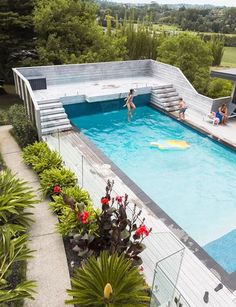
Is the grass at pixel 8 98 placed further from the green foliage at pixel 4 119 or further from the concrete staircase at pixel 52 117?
the concrete staircase at pixel 52 117

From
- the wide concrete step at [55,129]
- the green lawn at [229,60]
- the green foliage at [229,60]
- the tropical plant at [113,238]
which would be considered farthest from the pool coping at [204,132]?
the green foliage at [229,60]

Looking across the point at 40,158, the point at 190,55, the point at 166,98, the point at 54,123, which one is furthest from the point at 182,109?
the point at 40,158

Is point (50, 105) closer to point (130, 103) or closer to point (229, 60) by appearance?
point (130, 103)

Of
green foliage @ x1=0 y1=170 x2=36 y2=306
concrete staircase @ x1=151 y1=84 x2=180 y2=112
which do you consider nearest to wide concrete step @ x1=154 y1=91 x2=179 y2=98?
concrete staircase @ x1=151 y1=84 x2=180 y2=112

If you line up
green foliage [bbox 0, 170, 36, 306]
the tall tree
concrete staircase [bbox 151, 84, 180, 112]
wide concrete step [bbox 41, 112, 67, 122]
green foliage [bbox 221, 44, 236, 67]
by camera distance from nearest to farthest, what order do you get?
green foliage [bbox 0, 170, 36, 306]
wide concrete step [bbox 41, 112, 67, 122]
the tall tree
concrete staircase [bbox 151, 84, 180, 112]
green foliage [bbox 221, 44, 236, 67]

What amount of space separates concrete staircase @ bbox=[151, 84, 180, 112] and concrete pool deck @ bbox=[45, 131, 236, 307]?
507 centimetres

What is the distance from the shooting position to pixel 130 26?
19.7 metres

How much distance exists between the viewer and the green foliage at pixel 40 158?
24.6 ft

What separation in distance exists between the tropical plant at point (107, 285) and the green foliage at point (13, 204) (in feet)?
6.07

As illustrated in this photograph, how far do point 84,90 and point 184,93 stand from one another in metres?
4.92

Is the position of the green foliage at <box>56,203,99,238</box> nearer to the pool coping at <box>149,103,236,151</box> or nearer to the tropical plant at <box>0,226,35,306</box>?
the tropical plant at <box>0,226,35,306</box>

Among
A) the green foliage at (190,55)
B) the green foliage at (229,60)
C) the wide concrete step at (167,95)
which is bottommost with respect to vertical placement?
the green foliage at (229,60)

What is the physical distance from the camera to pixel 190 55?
1520cm

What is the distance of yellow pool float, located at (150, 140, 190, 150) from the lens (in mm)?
10359
